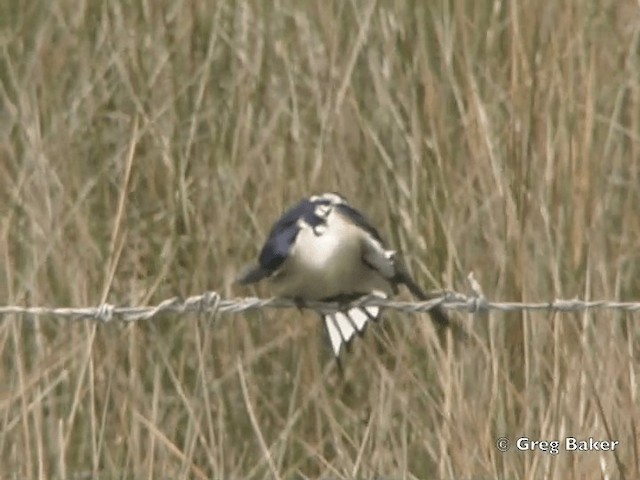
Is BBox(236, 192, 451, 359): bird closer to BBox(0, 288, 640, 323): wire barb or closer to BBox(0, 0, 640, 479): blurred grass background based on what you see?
BBox(0, 288, 640, 323): wire barb

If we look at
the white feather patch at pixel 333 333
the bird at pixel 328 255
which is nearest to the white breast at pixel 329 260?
the bird at pixel 328 255

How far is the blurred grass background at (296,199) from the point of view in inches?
79.5

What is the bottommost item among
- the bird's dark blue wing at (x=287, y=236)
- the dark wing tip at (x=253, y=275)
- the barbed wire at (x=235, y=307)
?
the barbed wire at (x=235, y=307)

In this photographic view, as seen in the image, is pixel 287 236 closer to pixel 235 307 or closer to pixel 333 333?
pixel 235 307

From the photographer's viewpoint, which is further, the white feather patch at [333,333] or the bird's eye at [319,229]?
the white feather patch at [333,333]

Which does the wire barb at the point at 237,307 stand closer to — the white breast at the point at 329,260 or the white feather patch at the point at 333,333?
the white breast at the point at 329,260

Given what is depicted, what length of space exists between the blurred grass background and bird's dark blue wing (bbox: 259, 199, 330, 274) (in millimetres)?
164

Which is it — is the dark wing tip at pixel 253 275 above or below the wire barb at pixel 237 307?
above

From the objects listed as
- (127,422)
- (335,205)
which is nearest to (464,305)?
(335,205)

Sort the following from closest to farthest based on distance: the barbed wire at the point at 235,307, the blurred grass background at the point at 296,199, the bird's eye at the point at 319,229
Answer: the barbed wire at the point at 235,307
the bird's eye at the point at 319,229
the blurred grass background at the point at 296,199

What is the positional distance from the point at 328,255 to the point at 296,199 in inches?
15.3

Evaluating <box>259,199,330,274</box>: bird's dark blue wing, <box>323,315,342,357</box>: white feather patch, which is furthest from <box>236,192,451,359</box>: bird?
<box>323,315,342,357</box>: white feather patch

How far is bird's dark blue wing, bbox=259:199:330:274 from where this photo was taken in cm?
190

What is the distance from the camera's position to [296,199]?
7.49 feet
